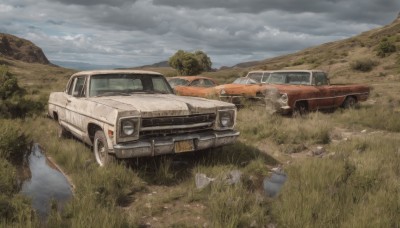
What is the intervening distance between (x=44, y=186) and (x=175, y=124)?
2054 millimetres

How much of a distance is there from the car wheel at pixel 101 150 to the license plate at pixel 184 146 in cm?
91

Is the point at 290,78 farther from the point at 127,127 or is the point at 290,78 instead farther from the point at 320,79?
the point at 127,127

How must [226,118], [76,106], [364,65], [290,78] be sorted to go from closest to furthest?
[226,118] < [76,106] < [290,78] < [364,65]

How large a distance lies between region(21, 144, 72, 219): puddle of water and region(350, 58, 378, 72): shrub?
27457 mm

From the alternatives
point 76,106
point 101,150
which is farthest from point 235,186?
point 76,106

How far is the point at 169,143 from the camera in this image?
17.3 feet

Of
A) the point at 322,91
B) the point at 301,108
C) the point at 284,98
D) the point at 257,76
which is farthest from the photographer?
the point at 257,76

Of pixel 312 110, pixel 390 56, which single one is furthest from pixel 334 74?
pixel 312 110

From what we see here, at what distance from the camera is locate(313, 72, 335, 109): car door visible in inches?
440

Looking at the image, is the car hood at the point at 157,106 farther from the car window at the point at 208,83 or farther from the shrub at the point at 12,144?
the car window at the point at 208,83

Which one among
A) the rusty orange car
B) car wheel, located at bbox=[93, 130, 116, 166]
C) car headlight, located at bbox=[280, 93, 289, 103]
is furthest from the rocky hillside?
car wheel, located at bbox=[93, 130, 116, 166]

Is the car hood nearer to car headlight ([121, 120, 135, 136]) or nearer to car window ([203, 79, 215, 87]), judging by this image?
car headlight ([121, 120, 135, 136])

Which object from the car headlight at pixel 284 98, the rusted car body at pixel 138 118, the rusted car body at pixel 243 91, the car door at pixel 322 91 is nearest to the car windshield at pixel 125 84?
the rusted car body at pixel 138 118

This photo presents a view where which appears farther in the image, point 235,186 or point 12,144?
point 12,144
